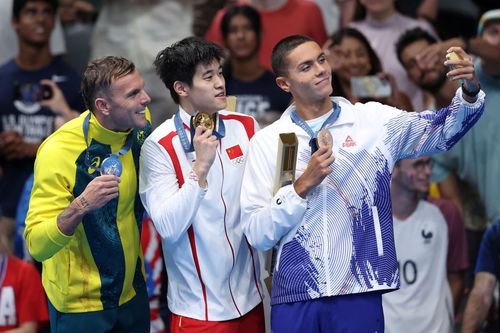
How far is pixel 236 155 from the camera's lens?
5.49 metres

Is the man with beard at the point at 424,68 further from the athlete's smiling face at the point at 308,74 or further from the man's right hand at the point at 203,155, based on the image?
the man's right hand at the point at 203,155

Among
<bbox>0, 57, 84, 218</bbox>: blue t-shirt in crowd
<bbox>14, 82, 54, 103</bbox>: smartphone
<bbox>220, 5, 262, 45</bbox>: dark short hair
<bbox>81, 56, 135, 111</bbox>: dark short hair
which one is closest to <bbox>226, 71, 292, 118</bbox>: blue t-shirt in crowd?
<bbox>220, 5, 262, 45</bbox>: dark short hair

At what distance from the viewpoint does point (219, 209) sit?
17.7 ft

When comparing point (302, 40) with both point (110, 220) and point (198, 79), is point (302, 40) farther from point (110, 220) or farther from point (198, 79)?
point (110, 220)

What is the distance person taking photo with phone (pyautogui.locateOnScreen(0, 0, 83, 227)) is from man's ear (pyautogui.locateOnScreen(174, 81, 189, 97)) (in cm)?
240

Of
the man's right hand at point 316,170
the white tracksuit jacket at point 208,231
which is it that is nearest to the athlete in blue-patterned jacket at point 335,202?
the man's right hand at point 316,170

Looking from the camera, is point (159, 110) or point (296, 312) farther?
point (159, 110)

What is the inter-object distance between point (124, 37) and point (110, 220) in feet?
11.2

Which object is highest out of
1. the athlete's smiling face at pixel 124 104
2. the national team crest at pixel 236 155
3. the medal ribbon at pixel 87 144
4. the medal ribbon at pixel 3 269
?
the athlete's smiling face at pixel 124 104

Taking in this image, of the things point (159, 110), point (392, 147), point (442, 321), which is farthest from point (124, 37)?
point (392, 147)

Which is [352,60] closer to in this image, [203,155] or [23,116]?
[23,116]

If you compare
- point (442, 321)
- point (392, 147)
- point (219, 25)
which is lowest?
point (442, 321)

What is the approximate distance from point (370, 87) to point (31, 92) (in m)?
2.27

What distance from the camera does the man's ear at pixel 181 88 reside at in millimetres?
5492
